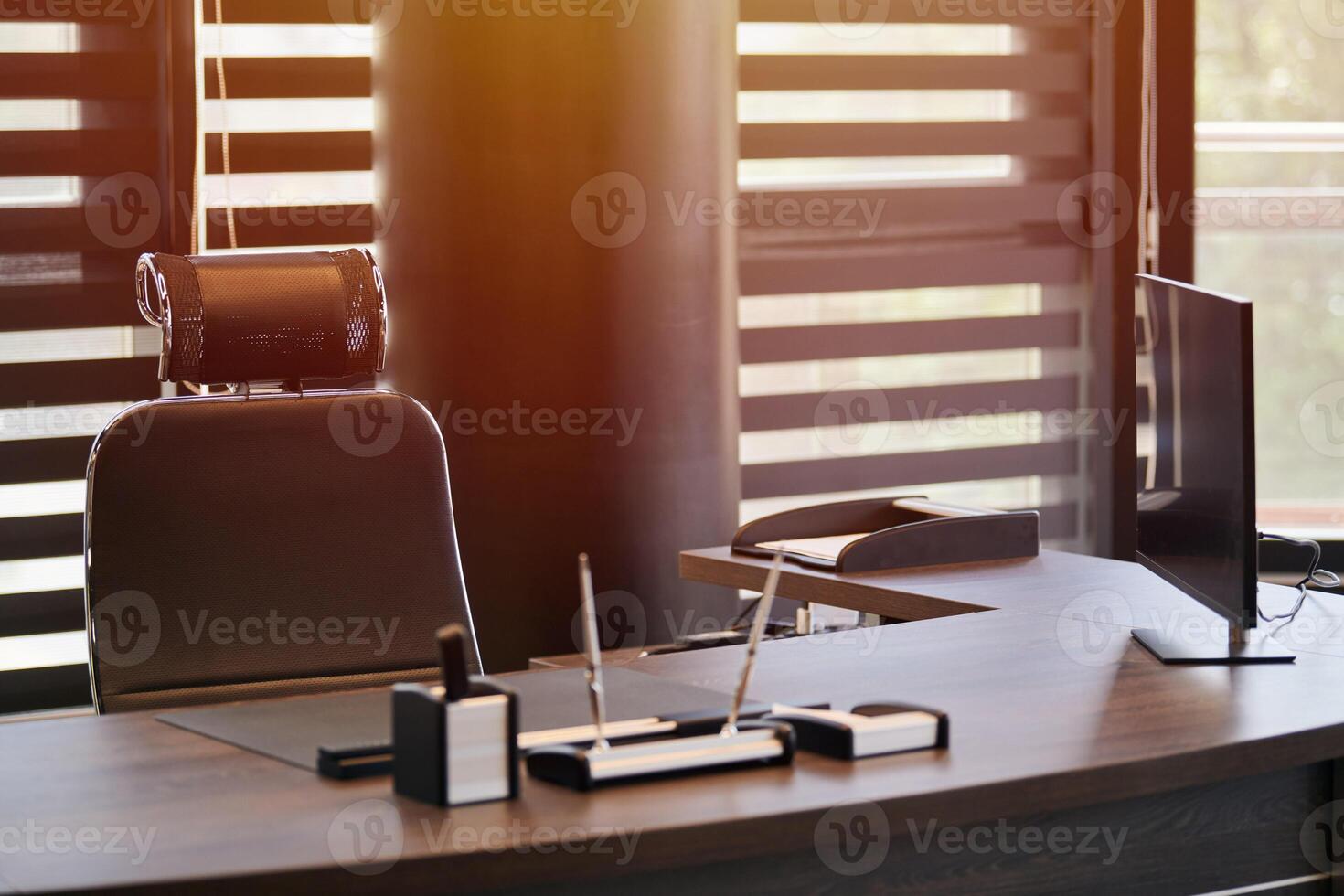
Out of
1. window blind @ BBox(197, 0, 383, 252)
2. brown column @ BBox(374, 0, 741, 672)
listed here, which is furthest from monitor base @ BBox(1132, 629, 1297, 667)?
window blind @ BBox(197, 0, 383, 252)

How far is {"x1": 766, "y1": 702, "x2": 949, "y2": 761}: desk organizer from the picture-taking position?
A: 1.48 m

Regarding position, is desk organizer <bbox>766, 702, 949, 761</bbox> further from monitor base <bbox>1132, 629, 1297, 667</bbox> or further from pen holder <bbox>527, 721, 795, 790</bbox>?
monitor base <bbox>1132, 629, 1297, 667</bbox>

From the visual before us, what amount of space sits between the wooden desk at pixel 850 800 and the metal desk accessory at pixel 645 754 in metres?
0.02

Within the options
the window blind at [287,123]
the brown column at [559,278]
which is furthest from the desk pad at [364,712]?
the window blind at [287,123]

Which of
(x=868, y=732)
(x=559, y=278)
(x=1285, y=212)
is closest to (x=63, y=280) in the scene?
(x=559, y=278)

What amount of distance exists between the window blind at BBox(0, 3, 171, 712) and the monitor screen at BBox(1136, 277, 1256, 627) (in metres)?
1.93

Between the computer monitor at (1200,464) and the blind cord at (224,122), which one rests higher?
the blind cord at (224,122)

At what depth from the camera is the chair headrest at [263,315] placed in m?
2.09

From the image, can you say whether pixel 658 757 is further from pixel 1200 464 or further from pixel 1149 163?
pixel 1149 163

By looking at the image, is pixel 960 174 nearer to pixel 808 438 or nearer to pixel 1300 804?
pixel 808 438

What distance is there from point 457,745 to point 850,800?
0.34 m

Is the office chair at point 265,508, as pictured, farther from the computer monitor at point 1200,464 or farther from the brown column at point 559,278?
the computer monitor at point 1200,464

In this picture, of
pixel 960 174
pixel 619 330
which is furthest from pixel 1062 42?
pixel 619 330

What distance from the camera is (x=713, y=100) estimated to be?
10.1ft
